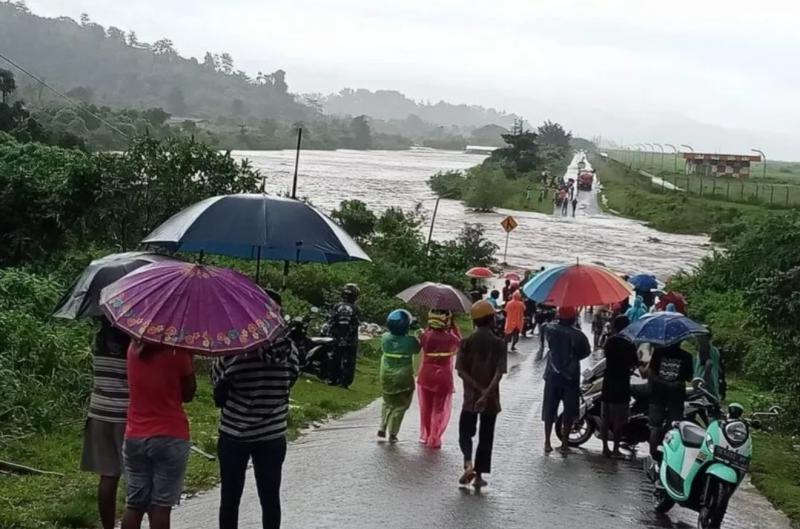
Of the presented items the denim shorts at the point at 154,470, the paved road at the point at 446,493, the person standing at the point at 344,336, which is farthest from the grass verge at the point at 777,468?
the denim shorts at the point at 154,470

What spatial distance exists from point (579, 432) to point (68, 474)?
538 cm

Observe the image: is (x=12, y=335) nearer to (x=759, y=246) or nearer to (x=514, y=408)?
(x=514, y=408)

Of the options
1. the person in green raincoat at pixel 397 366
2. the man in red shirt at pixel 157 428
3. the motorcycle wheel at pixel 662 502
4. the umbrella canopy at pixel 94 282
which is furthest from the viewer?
the person in green raincoat at pixel 397 366

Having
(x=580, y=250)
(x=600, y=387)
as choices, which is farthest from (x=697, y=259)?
(x=600, y=387)

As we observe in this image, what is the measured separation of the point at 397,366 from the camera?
34.9 feet

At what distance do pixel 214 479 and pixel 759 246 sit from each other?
2162cm

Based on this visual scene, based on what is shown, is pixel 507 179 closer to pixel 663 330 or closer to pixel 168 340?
pixel 663 330

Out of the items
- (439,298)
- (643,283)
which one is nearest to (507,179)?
(643,283)

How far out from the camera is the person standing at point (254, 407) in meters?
5.64

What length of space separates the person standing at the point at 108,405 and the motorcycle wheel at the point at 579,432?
19.2 ft

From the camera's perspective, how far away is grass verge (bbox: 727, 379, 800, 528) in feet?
31.6

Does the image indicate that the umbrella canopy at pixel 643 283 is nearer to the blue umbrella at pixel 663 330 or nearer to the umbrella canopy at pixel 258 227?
the blue umbrella at pixel 663 330

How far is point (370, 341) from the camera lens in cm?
2048

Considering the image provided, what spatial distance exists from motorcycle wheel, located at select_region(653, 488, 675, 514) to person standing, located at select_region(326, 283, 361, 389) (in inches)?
254
